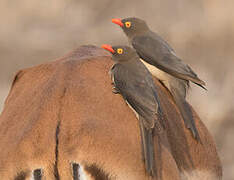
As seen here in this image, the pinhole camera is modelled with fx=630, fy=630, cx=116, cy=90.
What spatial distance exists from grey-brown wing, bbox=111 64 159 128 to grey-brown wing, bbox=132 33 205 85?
48cm

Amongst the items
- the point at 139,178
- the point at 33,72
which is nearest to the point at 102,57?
the point at 33,72

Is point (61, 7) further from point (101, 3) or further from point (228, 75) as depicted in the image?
point (228, 75)

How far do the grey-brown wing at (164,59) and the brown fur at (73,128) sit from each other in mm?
342

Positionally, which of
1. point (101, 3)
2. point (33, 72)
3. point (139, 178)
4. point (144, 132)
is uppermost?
point (101, 3)

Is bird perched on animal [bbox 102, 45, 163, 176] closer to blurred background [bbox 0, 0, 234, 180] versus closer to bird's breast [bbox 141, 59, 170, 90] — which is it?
bird's breast [bbox 141, 59, 170, 90]

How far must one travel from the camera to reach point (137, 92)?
3301 millimetres

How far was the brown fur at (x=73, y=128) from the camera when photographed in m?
2.93

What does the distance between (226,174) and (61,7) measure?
18.7 feet

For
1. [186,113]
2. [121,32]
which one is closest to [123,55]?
[186,113]

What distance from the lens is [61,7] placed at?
1192 centimetres

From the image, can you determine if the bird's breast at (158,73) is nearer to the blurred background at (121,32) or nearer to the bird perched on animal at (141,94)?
the bird perched on animal at (141,94)

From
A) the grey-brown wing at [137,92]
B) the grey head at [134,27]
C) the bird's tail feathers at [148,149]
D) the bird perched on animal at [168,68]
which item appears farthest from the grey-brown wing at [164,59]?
the bird's tail feathers at [148,149]

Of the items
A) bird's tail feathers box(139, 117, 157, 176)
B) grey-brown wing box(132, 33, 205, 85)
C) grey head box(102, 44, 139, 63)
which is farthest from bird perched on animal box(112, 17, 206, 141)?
bird's tail feathers box(139, 117, 157, 176)

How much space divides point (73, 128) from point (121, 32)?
7969 millimetres
